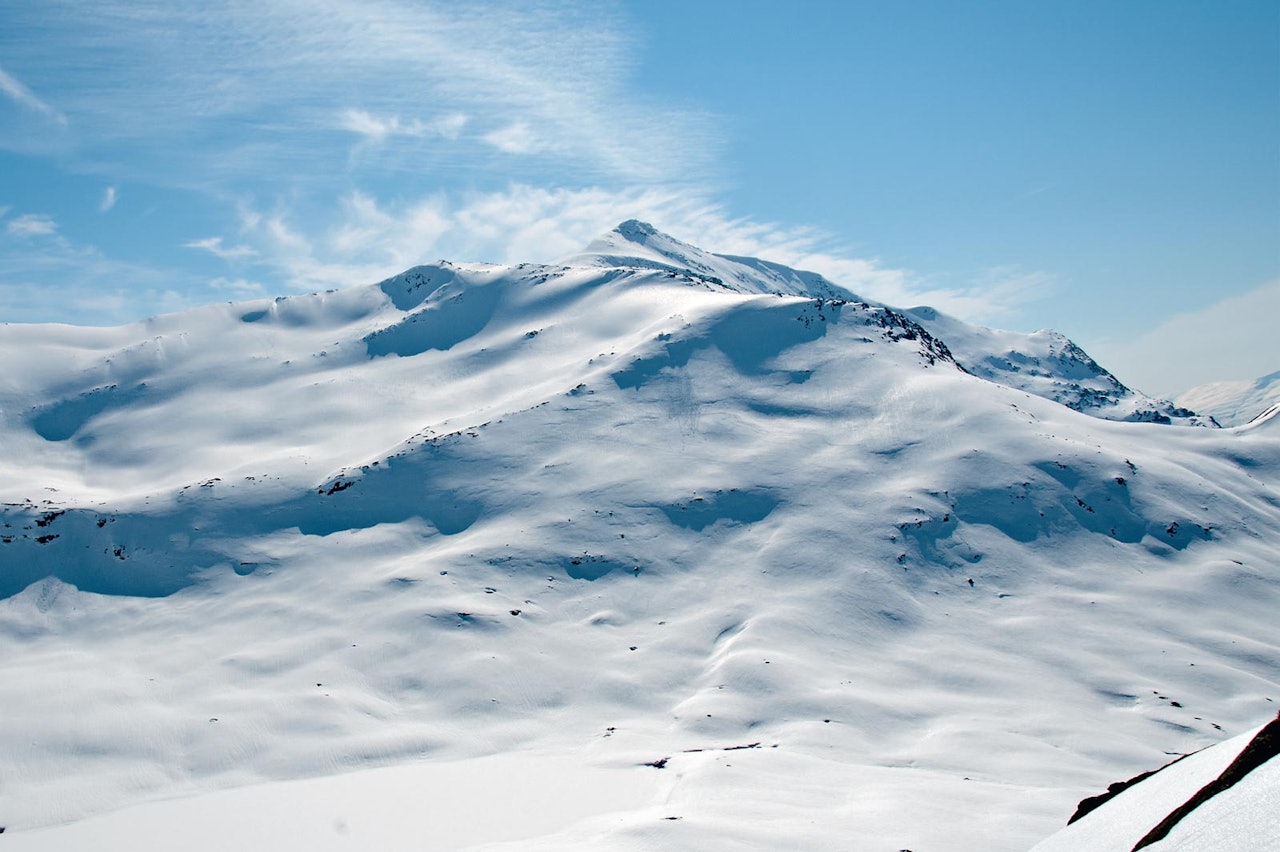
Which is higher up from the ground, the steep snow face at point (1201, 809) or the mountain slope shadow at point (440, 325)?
the steep snow face at point (1201, 809)

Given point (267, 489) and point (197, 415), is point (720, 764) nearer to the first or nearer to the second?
point (267, 489)

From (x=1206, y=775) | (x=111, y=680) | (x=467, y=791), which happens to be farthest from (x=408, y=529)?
(x=1206, y=775)

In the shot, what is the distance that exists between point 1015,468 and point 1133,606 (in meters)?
20.2

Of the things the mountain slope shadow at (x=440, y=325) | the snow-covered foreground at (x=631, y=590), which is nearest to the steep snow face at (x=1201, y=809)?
the snow-covered foreground at (x=631, y=590)

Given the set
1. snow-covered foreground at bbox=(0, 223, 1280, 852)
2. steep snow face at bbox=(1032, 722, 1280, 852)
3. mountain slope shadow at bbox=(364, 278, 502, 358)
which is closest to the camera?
steep snow face at bbox=(1032, 722, 1280, 852)

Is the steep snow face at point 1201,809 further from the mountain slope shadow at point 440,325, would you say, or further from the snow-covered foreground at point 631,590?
the mountain slope shadow at point 440,325

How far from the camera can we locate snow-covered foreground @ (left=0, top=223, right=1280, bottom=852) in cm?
4625

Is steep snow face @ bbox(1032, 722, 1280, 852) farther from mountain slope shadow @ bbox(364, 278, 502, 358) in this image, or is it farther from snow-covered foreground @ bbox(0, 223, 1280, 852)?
mountain slope shadow @ bbox(364, 278, 502, 358)

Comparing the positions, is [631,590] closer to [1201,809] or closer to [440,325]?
[1201,809]

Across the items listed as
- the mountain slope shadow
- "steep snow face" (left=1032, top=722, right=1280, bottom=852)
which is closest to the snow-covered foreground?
the mountain slope shadow

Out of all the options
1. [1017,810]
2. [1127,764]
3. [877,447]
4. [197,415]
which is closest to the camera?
[1017,810]

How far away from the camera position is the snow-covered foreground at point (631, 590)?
152 feet

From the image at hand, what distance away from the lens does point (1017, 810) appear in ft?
121

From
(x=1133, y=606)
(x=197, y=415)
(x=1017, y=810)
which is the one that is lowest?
(x=197, y=415)
